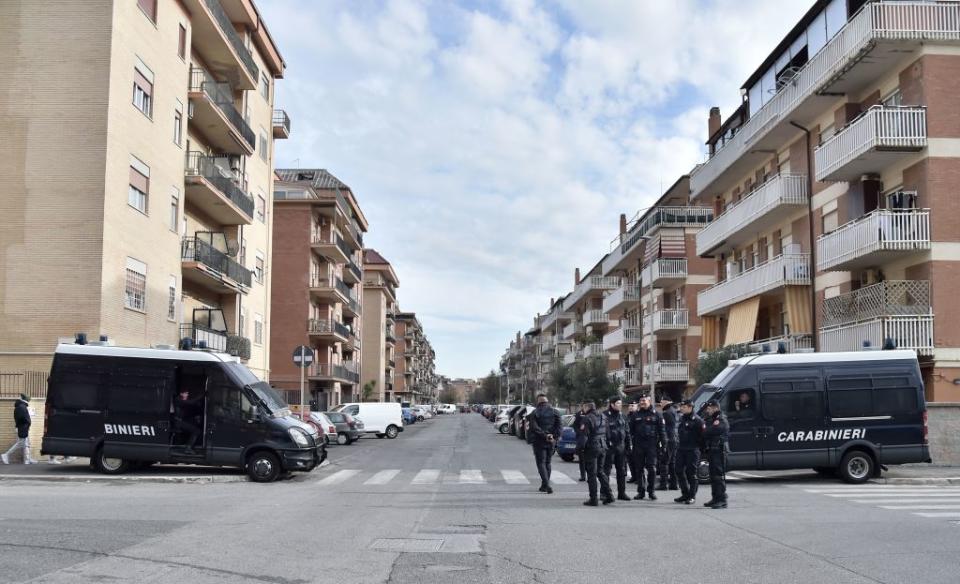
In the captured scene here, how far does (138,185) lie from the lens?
27.9m

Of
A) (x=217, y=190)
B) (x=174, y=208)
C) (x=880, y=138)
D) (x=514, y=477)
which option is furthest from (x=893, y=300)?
(x=217, y=190)

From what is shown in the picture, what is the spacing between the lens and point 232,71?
37.3 metres

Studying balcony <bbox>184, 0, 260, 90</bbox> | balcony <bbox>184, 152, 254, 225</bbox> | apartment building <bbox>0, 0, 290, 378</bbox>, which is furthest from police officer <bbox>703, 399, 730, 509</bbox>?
balcony <bbox>184, 0, 260, 90</bbox>

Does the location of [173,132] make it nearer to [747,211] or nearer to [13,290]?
[13,290]

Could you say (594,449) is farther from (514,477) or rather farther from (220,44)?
(220,44)

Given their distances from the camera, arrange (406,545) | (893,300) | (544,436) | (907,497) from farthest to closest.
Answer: (893,300), (544,436), (907,497), (406,545)

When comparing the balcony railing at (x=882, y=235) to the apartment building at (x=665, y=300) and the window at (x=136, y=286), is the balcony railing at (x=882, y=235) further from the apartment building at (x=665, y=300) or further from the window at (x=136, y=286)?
the window at (x=136, y=286)

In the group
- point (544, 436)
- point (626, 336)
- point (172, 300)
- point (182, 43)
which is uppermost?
point (182, 43)

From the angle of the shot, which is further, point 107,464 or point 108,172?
point 108,172

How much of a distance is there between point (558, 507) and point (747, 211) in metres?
23.1

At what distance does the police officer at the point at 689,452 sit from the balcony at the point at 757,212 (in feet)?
60.5

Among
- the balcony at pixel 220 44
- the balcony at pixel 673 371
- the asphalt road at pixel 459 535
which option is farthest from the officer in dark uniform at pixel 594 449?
the balcony at pixel 673 371

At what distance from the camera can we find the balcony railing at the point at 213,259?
107ft

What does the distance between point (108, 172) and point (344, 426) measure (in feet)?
52.1
